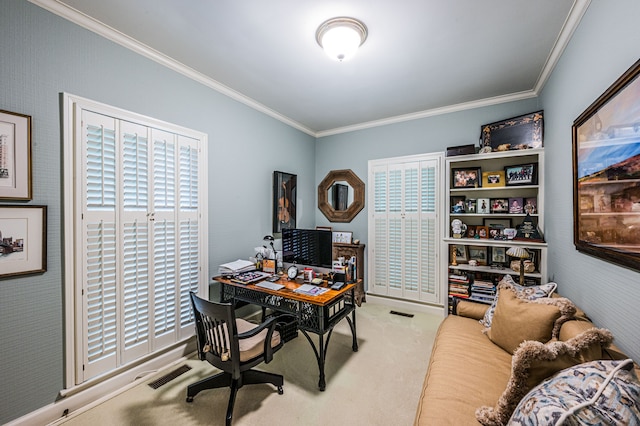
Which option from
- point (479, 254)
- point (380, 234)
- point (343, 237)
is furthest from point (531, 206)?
point (343, 237)

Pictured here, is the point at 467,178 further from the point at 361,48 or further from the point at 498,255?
the point at 361,48

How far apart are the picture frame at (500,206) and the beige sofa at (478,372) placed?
5.14 ft

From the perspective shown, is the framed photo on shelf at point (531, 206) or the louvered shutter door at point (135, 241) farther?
the framed photo on shelf at point (531, 206)

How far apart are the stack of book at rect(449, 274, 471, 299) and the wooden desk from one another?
1333mm

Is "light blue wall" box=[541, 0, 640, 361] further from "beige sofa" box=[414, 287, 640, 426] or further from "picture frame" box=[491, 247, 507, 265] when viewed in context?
"picture frame" box=[491, 247, 507, 265]

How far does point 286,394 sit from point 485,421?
1389mm

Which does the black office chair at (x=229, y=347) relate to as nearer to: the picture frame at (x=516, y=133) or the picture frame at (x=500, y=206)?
the picture frame at (x=500, y=206)

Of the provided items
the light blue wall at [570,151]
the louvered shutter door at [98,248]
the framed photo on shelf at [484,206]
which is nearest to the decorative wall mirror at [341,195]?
the framed photo on shelf at [484,206]

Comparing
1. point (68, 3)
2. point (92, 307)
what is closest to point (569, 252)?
point (92, 307)

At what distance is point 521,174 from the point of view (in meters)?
2.76

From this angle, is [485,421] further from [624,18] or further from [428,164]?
[428,164]

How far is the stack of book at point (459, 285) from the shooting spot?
2906mm

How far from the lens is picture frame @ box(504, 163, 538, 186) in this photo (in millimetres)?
2672

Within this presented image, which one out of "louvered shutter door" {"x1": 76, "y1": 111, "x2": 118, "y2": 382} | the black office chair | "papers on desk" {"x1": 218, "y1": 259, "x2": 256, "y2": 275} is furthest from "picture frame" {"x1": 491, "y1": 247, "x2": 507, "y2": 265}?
"louvered shutter door" {"x1": 76, "y1": 111, "x2": 118, "y2": 382}
